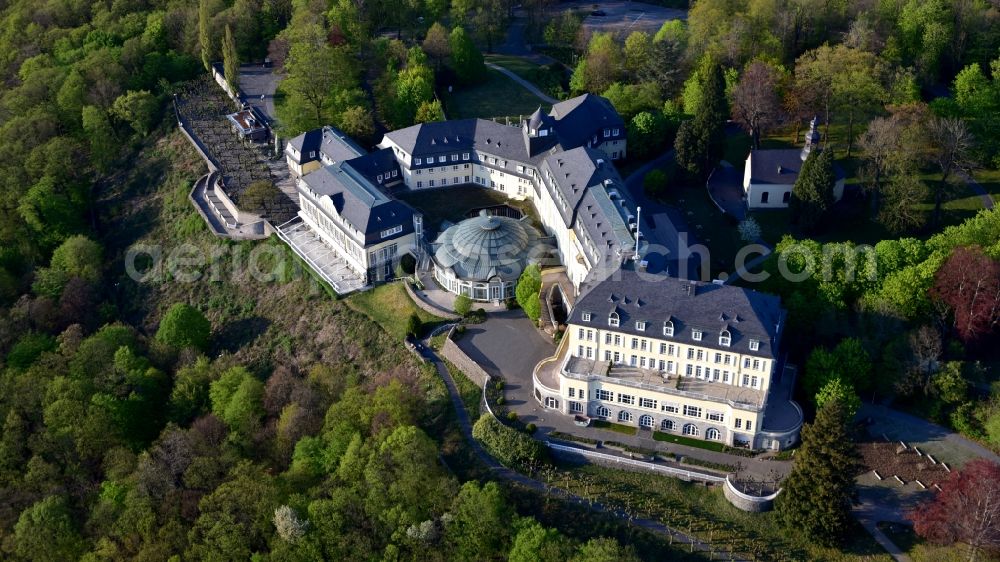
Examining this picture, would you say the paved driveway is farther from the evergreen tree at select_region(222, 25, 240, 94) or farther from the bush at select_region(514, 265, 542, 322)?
the evergreen tree at select_region(222, 25, 240, 94)

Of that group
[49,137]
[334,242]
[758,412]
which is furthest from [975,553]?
[49,137]

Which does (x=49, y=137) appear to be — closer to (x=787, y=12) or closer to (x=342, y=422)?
(x=342, y=422)

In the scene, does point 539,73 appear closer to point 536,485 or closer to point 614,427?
point 614,427

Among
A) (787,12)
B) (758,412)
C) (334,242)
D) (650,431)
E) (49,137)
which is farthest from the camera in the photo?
(49,137)

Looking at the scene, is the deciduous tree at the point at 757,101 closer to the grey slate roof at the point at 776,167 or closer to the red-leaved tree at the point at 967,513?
the grey slate roof at the point at 776,167

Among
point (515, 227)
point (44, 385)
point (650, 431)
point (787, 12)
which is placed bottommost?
point (44, 385)

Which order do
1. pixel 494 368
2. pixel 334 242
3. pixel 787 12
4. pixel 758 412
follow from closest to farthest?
pixel 758 412 → pixel 494 368 → pixel 334 242 → pixel 787 12

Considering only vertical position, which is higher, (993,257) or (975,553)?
(993,257)
